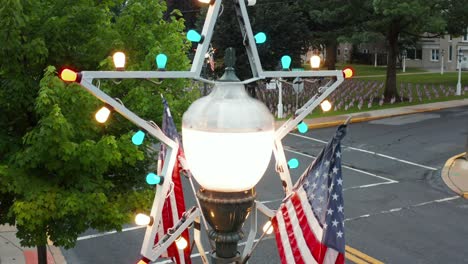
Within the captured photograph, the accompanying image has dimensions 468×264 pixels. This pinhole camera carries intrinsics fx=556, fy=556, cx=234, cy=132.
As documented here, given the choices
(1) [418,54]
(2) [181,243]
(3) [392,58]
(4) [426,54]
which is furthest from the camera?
(1) [418,54]

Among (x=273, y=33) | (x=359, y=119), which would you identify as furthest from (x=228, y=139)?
(x=273, y=33)

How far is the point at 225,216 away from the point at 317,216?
70 cm

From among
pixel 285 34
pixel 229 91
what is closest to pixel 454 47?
pixel 285 34

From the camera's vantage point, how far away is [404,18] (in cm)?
3100

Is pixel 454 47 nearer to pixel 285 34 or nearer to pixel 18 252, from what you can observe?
pixel 285 34

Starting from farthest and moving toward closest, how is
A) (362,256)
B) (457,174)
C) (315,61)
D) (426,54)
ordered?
1. (426,54)
2. (457,174)
3. (362,256)
4. (315,61)

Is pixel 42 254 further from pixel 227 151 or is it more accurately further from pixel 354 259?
pixel 227 151

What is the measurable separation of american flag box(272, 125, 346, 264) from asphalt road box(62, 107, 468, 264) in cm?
737

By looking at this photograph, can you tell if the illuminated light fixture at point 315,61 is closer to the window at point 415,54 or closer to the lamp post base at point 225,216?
the lamp post base at point 225,216

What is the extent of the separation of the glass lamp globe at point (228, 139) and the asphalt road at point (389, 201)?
8.14m

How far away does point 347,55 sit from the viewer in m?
80.1

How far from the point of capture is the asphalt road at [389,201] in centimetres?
1173

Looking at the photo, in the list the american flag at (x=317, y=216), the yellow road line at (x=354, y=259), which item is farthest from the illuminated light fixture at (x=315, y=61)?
the yellow road line at (x=354, y=259)

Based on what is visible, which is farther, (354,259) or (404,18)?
(404,18)
